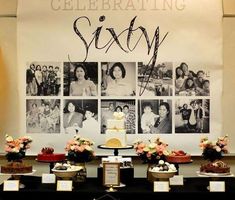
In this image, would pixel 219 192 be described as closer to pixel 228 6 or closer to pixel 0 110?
pixel 228 6

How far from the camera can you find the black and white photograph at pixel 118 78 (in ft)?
12.4

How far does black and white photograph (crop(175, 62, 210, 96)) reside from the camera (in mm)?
3783

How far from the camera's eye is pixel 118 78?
12.4 ft

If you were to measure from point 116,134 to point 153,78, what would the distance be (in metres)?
0.63

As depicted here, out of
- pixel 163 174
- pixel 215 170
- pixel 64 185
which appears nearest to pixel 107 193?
pixel 64 185

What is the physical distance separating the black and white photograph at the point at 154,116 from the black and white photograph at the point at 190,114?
0.24ft

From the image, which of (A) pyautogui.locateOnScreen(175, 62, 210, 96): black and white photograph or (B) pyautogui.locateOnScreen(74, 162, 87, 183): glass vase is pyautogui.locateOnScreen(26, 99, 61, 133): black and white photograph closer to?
(B) pyautogui.locateOnScreen(74, 162, 87, 183): glass vase

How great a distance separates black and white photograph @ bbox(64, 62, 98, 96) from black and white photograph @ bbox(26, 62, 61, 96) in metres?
0.09

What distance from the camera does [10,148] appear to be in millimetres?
3248

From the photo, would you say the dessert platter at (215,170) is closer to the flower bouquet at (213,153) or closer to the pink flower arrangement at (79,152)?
the flower bouquet at (213,153)

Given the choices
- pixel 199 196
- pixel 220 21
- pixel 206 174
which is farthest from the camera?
pixel 220 21

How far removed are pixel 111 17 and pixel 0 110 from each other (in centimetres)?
120

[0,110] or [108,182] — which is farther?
[0,110]

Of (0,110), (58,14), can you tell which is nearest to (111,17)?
(58,14)
